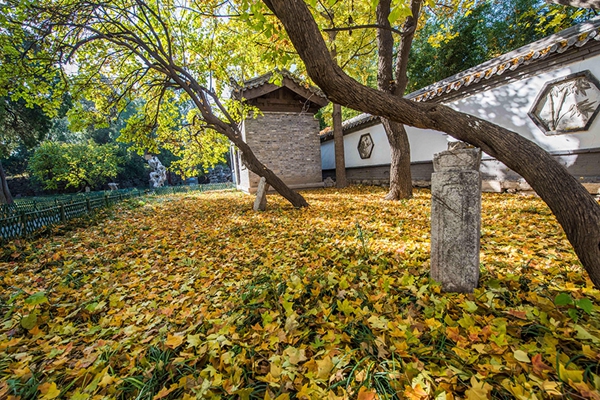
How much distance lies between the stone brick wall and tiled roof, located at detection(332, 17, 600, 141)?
5.74 metres

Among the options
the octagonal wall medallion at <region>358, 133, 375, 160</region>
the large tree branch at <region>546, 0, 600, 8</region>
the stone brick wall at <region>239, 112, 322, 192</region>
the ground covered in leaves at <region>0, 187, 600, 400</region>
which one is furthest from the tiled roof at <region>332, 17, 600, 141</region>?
the stone brick wall at <region>239, 112, 322, 192</region>

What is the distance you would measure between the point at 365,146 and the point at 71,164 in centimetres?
2321

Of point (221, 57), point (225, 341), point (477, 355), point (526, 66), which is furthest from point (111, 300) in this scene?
point (526, 66)

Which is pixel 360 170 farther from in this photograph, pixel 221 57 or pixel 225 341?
pixel 225 341

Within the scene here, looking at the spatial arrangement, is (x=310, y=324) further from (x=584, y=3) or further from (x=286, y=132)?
(x=286, y=132)

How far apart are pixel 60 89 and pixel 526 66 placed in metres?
11.7

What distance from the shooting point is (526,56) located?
551cm

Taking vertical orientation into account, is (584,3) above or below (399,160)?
above

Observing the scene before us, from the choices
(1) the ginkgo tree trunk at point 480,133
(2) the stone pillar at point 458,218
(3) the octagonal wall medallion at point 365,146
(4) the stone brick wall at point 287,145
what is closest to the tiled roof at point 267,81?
(4) the stone brick wall at point 287,145

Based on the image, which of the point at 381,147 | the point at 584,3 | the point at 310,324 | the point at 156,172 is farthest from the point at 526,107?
the point at 156,172

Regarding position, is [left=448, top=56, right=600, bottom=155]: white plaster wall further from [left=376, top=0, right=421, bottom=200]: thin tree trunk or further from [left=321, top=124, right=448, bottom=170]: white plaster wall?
[left=376, top=0, right=421, bottom=200]: thin tree trunk

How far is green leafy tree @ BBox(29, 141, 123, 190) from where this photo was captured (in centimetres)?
1844

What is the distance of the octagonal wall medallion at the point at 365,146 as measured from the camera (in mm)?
11570

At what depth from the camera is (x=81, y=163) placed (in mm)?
19547
